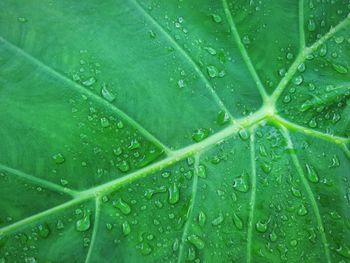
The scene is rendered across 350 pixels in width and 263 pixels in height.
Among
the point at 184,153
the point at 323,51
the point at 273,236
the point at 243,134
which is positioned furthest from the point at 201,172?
the point at 323,51

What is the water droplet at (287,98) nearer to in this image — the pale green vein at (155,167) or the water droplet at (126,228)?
the pale green vein at (155,167)

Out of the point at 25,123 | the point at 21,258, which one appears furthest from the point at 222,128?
the point at 21,258

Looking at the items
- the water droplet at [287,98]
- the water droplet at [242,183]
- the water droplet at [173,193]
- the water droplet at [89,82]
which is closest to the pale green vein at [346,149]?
the water droplet at [287,98]

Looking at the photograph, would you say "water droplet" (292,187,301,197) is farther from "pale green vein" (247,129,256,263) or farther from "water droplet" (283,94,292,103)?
"water droplet" (283,94,292,103)

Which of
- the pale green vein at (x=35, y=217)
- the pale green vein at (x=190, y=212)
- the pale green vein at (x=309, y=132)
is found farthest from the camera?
the pale green vein at (x=309, y=132)

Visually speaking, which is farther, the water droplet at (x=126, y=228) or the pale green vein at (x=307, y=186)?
the pale green vein at (x=307, y=186)

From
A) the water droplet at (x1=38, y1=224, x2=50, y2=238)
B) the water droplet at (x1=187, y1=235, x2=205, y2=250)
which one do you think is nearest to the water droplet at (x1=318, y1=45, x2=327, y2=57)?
the water droplet at (x1=187, y1=235, x2=205, y2=250)

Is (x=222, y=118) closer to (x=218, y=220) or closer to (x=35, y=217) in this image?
(x=218, y=220)
